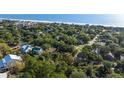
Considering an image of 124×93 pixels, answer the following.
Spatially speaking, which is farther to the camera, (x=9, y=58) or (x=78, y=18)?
(x=78, y=18)

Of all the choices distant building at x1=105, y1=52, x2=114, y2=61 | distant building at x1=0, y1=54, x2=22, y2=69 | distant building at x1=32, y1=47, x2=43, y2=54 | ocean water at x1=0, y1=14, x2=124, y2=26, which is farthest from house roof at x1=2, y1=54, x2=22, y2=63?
distant building at x1=105, y1=52, x2=114, y2=61

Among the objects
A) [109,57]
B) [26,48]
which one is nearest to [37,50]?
[26,48]

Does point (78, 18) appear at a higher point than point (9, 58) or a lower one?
higher

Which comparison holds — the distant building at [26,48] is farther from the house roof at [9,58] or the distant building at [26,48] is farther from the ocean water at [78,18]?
the ocean water at [78,18]

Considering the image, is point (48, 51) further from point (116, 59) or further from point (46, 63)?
point (116, 59)

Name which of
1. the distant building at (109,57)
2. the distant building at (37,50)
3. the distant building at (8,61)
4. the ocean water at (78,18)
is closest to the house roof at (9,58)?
the distant building at (8,61)

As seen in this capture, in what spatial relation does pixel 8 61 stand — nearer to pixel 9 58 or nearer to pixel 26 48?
pixel 9 58

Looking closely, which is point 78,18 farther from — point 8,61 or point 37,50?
point 8,61
